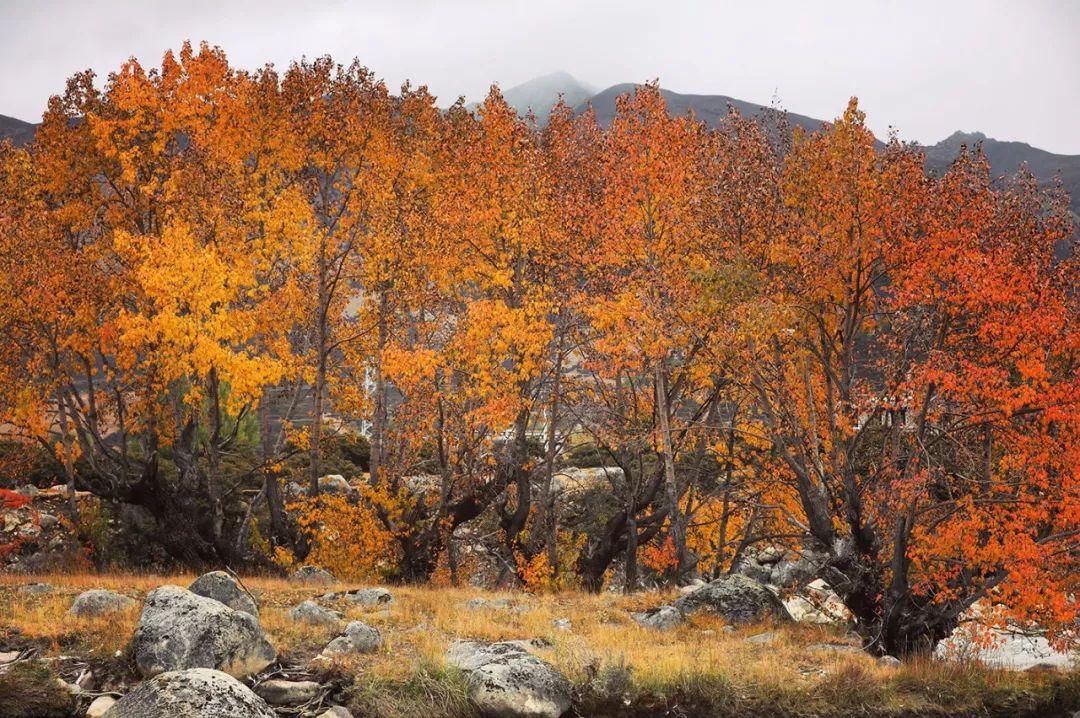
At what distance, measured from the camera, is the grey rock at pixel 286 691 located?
43.7 feet

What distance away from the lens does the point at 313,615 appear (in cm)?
1703

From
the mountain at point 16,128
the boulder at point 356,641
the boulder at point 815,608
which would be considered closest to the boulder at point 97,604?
the boulder at point 356,641

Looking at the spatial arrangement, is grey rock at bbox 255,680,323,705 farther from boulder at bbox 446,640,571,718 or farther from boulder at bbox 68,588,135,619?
boulder at bbox 68,588,135,619

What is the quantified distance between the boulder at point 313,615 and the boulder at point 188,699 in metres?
6.50

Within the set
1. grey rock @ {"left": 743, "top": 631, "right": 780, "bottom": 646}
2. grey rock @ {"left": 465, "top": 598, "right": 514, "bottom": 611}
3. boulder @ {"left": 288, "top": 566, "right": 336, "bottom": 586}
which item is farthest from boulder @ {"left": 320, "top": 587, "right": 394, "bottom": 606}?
grey rock @ {"left": 743, "top": 631, "right": 780, "bottom": 646}

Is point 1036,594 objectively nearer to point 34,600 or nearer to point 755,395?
point 755,395

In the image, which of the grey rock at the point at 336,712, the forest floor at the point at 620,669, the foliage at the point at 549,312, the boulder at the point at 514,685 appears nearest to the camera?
the grey rock at the point at 336,712

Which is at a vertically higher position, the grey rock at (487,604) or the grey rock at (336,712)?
the grey rock at (336,712)

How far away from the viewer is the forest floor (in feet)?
45.5

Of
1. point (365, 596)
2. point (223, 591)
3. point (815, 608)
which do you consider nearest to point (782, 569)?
point (815, 608)

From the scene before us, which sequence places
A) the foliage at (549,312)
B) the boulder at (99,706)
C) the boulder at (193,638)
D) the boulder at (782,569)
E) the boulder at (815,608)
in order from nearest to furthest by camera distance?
the boulder at (99,706) → the boulder at (193,638) → the foliage at (549,312) → the boulder at (815,608) → the boulder at (782,569)

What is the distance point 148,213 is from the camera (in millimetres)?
24312

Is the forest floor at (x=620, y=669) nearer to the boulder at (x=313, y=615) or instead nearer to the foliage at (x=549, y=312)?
the boulder at (x=313, y=615)

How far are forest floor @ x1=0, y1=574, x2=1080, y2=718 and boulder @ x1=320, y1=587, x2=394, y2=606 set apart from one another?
0.92 meters
